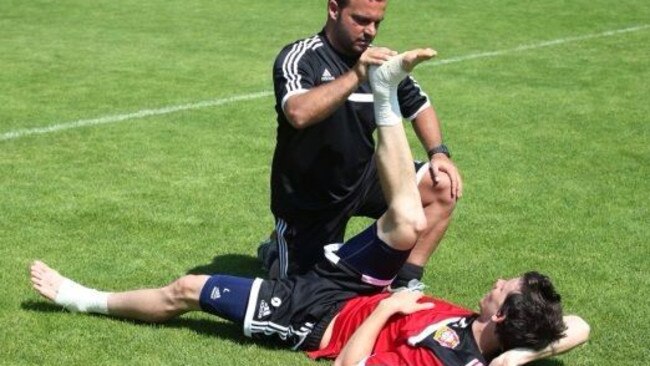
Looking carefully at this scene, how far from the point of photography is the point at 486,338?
4.88 m

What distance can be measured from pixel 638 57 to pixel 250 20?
6334 mm

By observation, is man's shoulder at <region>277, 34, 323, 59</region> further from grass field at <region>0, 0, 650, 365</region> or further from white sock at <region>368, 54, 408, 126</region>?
grass field at <region>0, 0, 650, 365</region>

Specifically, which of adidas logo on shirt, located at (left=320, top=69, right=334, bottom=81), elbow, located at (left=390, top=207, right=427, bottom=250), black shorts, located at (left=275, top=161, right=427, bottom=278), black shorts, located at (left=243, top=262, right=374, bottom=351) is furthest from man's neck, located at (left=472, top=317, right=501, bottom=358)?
adidas logo on shirt, located at (left=320, top=69, right=334, bottom=81)

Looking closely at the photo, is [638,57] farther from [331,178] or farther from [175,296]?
[175,296]

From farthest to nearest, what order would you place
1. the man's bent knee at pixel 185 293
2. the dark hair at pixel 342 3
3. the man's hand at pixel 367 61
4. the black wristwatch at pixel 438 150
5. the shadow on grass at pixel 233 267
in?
the shadow on grass at pixel 233 267
the black wristwatch at pixel 438 150
the dark hair at pixel 342 3
the man's bent knee at pixel 185 293
the man's hand at pixel 367 61

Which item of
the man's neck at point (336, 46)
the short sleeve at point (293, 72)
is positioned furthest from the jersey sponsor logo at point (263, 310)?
the man's neck at point (336, 46)

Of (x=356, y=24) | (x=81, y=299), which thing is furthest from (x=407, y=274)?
(x=81, y=299)

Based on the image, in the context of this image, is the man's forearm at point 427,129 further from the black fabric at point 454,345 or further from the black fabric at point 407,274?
the black fabric at point 454,345

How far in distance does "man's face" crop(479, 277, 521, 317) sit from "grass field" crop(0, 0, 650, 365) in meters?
0.66

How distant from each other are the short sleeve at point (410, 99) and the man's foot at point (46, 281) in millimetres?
2152

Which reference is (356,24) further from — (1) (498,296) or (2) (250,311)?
(1) (498,296)

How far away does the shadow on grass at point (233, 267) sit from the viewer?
21.6ft

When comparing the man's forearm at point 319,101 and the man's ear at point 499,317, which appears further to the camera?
the man's forearm at point 319,101

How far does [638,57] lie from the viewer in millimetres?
14469
